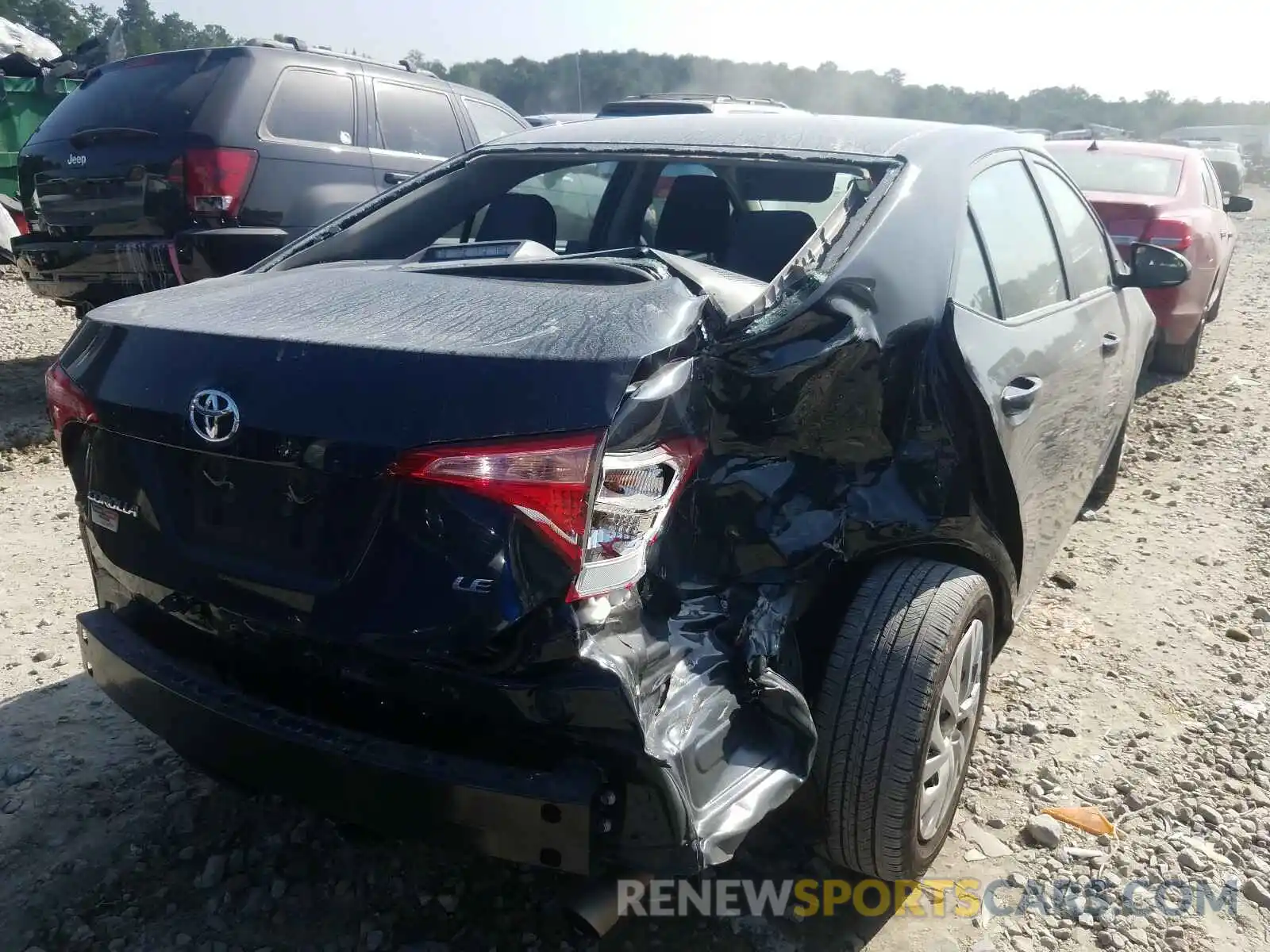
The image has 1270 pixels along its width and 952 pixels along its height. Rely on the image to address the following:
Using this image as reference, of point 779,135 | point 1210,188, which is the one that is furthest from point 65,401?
point 1210,188

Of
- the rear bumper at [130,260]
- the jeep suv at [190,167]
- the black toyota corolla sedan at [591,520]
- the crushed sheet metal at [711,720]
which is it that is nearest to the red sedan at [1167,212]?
the black toyota corolla sedan at [591,520]

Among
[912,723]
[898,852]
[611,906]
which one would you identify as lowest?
[898,852]

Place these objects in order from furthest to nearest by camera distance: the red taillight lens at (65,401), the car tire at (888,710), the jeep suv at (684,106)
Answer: the jeep suv at (684,106), the car tire at (888,710), the red taillight lens at (65,401)

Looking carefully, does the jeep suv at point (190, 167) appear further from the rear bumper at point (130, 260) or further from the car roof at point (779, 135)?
the car roof at point (779, 135)

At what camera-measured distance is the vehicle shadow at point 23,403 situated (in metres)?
5.37

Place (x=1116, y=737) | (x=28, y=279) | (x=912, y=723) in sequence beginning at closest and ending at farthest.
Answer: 1. (x=912, y=723)
2. (x=1116, y=737)
3. (x=28, y=279)

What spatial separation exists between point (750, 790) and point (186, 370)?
125 cm

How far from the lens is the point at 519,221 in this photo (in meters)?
3.42

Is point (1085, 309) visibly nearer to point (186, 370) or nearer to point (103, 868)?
point (186, 370)

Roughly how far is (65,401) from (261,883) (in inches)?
45.1

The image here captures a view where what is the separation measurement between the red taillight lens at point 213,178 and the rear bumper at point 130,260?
17 centimetres

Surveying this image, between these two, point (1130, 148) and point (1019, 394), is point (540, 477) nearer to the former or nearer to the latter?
point (1019, 394)

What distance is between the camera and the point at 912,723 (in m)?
2.08

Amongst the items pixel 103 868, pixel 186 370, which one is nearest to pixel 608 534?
pixel 186 370
